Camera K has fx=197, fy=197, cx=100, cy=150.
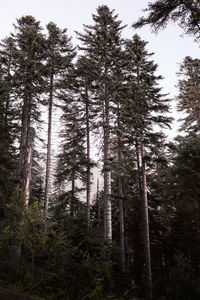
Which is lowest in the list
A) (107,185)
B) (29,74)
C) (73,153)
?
(107,185)

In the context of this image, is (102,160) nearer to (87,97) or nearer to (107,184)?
(107,184)

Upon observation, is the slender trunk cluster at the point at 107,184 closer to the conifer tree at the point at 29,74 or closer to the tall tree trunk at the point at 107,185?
the tall tree trunk at the point at 107,185

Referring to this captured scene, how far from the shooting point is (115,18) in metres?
15.4

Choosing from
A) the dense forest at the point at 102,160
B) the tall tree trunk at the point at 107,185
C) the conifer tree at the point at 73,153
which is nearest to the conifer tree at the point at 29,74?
the dense forest at the point at 102,160

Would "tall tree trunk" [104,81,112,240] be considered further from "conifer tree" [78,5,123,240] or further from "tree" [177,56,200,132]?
"tree" [177,56,200,132]

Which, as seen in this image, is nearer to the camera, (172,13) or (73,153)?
(172,13)

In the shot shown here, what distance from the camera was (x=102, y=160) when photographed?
39.4 feet

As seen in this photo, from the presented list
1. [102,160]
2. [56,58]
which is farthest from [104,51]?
[102,160]

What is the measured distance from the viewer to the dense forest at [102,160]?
7.61 m

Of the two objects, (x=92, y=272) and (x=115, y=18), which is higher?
(x=115, y=18)

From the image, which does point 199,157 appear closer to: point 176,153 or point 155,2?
point 176,153

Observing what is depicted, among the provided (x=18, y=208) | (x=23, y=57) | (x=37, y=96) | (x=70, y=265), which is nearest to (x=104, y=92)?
(x=37, y=96)

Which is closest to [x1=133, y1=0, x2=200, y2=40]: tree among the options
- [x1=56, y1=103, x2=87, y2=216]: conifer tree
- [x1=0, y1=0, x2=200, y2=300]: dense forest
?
[x1=0, y1=0, x2=200, y2=300]: dense forest

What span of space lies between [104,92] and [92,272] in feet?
35.3
